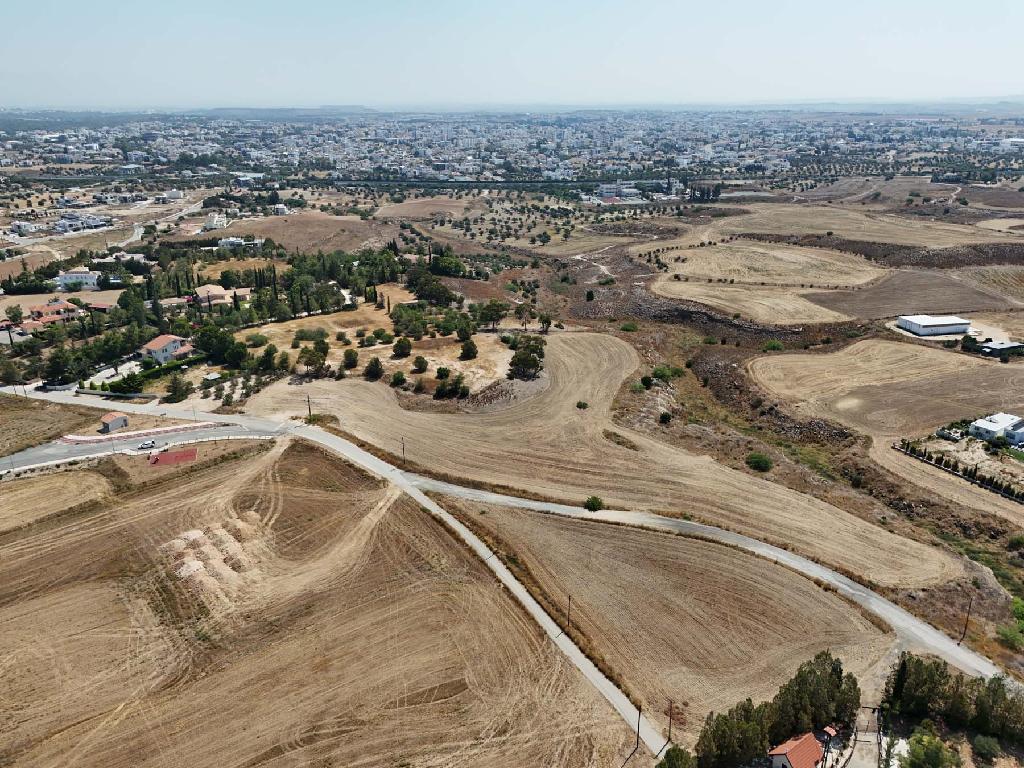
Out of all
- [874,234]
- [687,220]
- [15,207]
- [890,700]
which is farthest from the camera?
[15,207]

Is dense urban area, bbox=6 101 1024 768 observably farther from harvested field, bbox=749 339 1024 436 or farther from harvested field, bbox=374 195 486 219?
harvested field, bbox=374 195 486 219

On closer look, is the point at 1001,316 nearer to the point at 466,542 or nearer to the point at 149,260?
the point at 466,542

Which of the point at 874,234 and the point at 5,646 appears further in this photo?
the point at 874,234

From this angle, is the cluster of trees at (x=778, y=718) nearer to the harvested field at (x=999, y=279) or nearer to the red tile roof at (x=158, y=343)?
the red tile roof at (x=158, y=343)

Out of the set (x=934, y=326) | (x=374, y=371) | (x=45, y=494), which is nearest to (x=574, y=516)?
(x=374, y=371)

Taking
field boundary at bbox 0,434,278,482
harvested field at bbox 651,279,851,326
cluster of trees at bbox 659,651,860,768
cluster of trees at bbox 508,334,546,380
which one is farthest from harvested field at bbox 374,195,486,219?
cluster of trees at bbox 659,651,860,768

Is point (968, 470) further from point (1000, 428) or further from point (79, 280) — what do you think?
point (79, 280)

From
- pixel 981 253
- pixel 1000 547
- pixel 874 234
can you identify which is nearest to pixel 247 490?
pixel 1000 547
